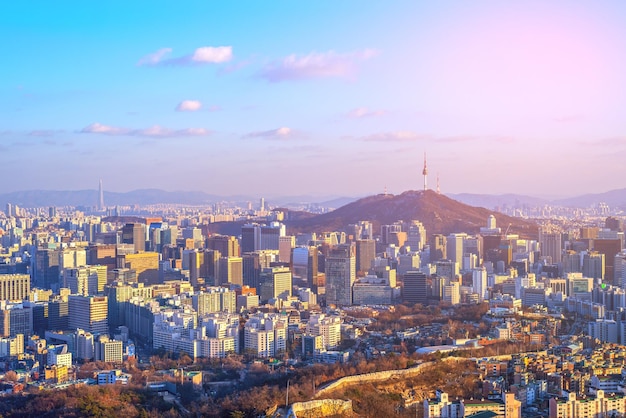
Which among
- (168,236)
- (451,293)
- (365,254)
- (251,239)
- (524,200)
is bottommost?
(451,293)

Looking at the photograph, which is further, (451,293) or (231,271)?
(231,271)

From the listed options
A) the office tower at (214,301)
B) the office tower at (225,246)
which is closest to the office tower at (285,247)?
the office tower at (225,246)

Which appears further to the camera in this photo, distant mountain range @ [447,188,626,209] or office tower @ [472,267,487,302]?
distant mountain range @ [447,188,626,209]

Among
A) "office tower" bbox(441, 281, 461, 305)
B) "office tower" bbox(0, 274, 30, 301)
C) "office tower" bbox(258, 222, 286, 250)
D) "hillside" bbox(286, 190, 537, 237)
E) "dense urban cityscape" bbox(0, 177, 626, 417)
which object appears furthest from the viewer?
"hillside" bbox(286, 190, 537, 237)

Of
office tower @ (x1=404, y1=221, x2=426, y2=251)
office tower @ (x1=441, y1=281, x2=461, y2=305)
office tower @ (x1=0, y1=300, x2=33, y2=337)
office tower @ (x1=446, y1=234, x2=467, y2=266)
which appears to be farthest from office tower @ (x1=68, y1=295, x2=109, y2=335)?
office tower @ (x1=404, y1=221, x2=426, y2=251)

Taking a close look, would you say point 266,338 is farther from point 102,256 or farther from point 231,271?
point 102,256

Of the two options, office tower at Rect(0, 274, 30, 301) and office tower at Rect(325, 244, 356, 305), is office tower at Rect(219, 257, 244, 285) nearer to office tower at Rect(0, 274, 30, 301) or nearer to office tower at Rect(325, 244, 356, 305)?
office tower at Rect(325, 244, 356, 305)

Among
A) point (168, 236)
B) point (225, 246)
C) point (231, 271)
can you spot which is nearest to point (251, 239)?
point (168, 236)
